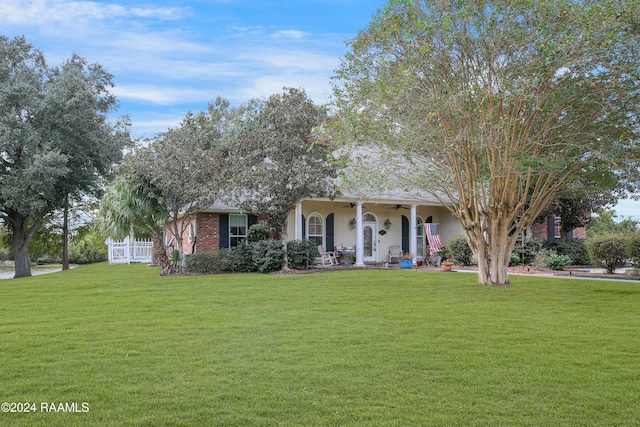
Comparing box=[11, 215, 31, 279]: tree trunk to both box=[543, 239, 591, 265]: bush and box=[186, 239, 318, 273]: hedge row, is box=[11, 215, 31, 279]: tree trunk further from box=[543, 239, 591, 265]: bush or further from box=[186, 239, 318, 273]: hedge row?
box=[543, 239, 591, 265]: bush

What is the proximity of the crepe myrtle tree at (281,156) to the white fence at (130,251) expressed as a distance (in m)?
14.6

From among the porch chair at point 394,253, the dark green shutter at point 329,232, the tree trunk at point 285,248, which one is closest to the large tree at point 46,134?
the tree trunk at point 285,248

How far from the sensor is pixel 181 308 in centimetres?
1016

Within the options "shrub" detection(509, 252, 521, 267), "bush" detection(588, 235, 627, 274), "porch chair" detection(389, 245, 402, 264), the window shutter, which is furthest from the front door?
"bush" detection(588, 235, 627, 274)

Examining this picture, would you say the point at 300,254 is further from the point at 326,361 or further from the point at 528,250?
the point at 326,361

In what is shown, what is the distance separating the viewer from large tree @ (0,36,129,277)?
2166 centimetres

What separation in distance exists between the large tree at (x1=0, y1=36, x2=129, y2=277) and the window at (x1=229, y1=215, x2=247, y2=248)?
22.8 feet

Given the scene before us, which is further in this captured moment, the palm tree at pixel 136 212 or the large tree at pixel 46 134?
the large tree at pixel 46 134

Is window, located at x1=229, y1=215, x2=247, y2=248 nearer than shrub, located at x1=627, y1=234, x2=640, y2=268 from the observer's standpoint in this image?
No

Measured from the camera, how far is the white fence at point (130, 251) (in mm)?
31453

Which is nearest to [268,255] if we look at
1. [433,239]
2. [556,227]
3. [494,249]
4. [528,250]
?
[433,239]

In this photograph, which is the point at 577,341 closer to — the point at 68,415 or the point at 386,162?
the point at 68,415

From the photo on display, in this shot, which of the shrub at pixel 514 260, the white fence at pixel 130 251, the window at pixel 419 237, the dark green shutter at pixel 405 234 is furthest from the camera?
the white fence at pixel 130 251

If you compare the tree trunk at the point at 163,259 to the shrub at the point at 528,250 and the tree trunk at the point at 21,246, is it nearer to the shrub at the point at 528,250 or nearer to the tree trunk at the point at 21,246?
the tree trunk at the point at 21,246
